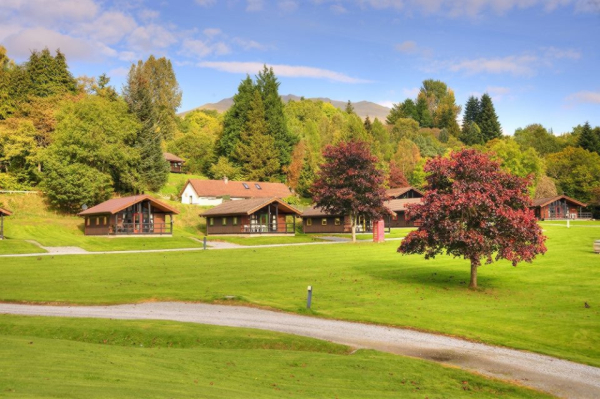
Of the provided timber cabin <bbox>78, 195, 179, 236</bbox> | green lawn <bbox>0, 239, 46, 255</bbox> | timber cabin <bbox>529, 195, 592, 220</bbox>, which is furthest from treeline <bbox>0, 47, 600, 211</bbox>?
green lawn <bbox>0, 239, 46, 255</bbox>

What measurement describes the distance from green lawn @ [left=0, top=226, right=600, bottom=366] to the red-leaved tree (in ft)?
46.5

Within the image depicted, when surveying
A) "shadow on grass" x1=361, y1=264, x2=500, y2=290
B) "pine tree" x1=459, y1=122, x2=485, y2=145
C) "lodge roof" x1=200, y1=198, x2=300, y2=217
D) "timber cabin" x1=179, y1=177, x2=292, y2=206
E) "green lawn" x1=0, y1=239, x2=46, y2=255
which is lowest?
"shadow on grass" x1=361, y1=264, x2=500, y2=290

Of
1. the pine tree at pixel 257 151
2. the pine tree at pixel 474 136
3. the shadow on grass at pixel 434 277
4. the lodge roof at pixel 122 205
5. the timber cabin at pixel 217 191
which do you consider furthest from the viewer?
the pine tree at pixel 474 136

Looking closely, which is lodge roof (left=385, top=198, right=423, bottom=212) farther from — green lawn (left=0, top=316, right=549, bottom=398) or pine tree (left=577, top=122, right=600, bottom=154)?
green lawn (left=0, top=316, right=549, bottom=398)

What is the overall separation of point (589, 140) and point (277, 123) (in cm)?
7211

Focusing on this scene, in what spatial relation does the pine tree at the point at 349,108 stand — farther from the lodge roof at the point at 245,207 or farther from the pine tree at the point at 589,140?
the lodge roof at the point at 245,207

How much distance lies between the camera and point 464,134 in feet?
532

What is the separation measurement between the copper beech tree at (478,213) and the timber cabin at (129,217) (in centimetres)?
4338

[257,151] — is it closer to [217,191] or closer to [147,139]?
[217,191]

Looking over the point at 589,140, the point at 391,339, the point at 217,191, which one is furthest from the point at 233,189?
the point at 589,140

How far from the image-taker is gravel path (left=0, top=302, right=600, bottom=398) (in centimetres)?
1603

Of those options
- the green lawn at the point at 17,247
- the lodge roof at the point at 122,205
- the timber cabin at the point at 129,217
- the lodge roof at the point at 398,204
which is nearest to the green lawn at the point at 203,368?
the green lawn at the point at 17,247

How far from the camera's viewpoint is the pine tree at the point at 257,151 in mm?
106562

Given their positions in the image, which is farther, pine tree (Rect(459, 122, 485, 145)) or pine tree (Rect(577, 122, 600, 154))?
pine tree (Rect(459, 122, 485, 145))
